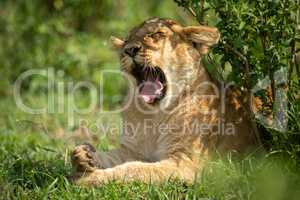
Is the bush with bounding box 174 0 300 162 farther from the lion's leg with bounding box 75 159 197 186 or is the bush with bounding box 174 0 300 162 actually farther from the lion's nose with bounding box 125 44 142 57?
the lion's leg with bounding box 75 159 197 186

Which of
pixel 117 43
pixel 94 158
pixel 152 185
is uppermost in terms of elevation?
pixel 117 43

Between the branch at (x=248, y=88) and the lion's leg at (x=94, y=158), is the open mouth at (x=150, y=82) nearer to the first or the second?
the lion's leg at (x=94, y=158)

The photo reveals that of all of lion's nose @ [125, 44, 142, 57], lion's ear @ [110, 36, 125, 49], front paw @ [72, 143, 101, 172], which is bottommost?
front paw @ [72, 143, 101, 172]

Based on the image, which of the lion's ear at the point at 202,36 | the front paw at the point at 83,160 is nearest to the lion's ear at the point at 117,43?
the lion's ear at the point at 202,36

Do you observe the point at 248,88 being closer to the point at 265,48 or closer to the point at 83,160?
the point at 265,48

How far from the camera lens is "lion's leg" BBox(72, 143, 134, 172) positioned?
4.92 metres

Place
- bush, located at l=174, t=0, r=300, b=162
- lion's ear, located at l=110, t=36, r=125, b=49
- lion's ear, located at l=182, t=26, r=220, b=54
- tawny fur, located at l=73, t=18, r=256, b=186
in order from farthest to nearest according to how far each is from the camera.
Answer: lion's ear, located at l=110, t=36, r=125, b=49, tawny fur, located at l=73, t=18, r=256, b=186, lion's ear, located at l=182, t=26, r=220, b=54, bush, located at l=174, t=0, r=300, b=162

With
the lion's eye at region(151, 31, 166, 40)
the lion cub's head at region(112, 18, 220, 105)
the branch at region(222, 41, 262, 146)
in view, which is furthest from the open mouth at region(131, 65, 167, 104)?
the branch at region(222, 41, 262, 146)

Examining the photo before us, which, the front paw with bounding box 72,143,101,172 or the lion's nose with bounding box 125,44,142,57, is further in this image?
the lion's nose with bounding box 125,44,142,57

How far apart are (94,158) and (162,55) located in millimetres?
943

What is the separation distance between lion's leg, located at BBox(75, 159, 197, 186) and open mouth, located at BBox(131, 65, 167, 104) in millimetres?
548

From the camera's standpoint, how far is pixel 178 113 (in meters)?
5.35

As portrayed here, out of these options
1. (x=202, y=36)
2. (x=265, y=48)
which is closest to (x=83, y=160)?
(x=202, y=36)

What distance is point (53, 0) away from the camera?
35.1ft
